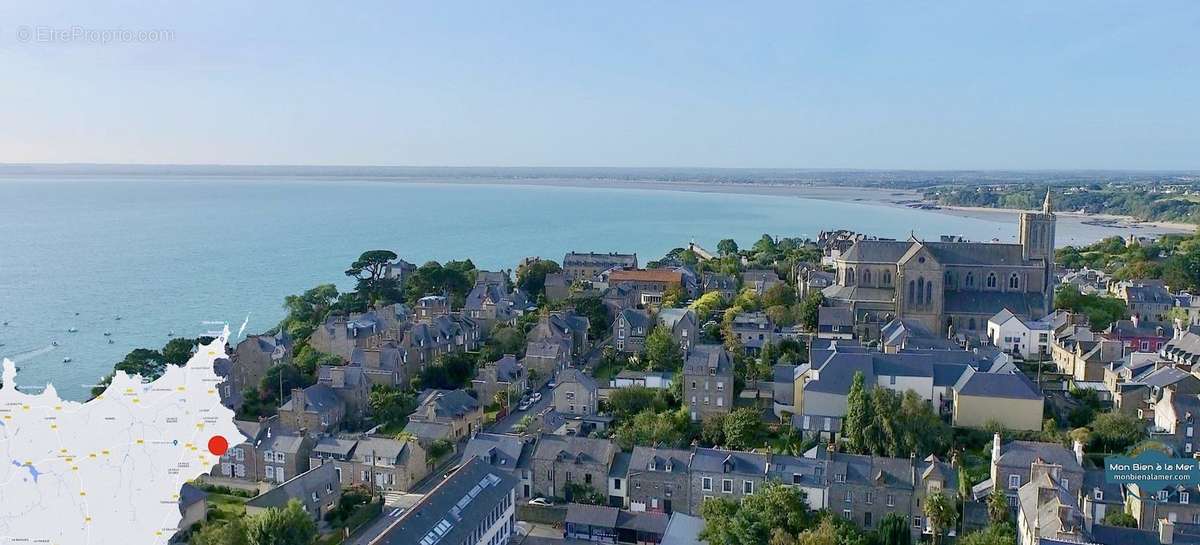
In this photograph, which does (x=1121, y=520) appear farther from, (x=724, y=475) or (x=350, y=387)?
(x=350, y=387)

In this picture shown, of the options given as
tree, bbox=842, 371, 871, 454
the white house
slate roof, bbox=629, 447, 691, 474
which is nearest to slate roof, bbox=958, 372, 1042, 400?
tree, bbox=842, 371, 871, 454

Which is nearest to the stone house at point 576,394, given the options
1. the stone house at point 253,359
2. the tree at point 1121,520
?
the stone house at point 253,359

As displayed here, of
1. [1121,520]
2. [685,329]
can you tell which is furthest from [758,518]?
[685,329]

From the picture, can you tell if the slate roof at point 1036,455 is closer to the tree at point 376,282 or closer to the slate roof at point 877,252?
the slate roof at point 877,252

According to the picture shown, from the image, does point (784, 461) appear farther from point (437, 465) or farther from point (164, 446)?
point (164, 446)

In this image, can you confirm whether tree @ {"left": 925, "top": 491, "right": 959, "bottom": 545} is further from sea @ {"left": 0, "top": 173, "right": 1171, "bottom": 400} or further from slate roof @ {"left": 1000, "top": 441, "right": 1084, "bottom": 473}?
sea @ {"left": 0, "top": 173, "right": 1171, "bottom": 400}
